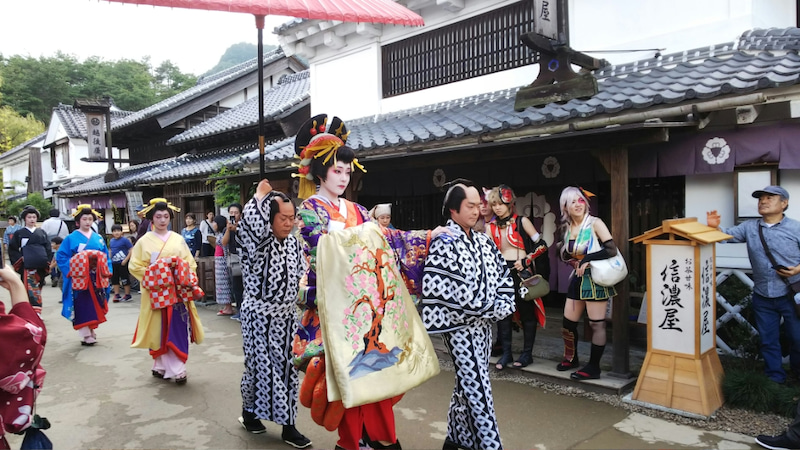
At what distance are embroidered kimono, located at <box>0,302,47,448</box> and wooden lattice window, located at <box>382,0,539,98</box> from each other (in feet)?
25.4

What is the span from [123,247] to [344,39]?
742 centimetres

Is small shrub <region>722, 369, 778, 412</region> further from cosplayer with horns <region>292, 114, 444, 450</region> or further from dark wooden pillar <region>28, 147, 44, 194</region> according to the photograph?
dark wooden pillar <region>28, 147, 44, 194</region>

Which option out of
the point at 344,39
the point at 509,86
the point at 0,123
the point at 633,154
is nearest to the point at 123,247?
the point at 344,39

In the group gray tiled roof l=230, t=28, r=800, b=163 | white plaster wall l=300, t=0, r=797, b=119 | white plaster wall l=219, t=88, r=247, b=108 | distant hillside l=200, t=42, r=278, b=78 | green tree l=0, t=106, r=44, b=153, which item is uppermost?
distant hillside l=200, t=42, r=278, b=78

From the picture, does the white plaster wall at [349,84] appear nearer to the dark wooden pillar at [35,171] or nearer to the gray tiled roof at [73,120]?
the gray tiled roof at [73,120]

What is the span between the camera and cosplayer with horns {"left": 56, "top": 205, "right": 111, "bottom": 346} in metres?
7.96

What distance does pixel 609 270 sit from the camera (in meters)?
5.29

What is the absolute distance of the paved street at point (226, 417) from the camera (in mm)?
4332

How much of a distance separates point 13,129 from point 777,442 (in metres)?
44.1

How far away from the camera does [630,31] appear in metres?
7.42

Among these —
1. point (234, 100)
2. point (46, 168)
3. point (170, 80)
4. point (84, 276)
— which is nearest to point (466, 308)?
point (84, 276)

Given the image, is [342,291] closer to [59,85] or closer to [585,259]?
[585,259]

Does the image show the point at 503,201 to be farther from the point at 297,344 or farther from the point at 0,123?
the point at 0,123

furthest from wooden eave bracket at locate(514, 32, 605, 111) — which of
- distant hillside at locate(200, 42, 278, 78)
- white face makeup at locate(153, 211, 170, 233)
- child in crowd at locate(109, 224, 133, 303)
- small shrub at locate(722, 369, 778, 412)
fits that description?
distant hillside at locate(200, 42, 278, 78)
